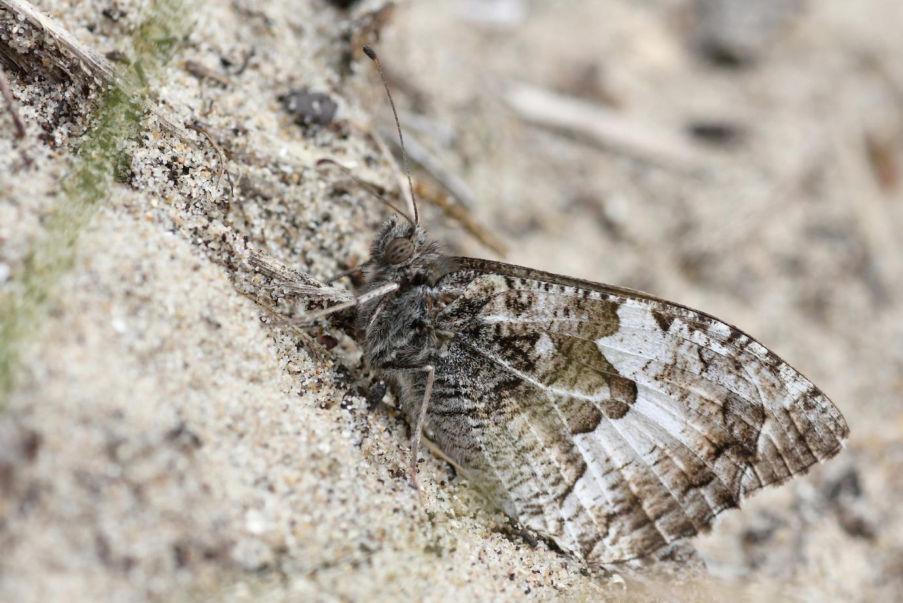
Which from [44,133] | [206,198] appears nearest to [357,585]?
[206,198]

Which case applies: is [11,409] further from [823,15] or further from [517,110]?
[823,15]

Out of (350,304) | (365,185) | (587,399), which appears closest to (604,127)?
(365,185)

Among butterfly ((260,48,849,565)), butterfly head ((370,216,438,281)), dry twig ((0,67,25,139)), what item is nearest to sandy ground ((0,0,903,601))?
dry twig ((0,67,25,139))

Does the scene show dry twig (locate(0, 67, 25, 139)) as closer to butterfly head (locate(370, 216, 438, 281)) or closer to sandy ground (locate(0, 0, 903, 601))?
sandy ground (locate(0, 0, 903, 601))

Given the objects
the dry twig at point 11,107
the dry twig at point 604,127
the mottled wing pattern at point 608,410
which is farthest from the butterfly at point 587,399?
the dry twig at point 604,127

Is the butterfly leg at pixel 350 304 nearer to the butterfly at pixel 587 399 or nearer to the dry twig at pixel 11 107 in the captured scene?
the butterfly at pixel 587 399

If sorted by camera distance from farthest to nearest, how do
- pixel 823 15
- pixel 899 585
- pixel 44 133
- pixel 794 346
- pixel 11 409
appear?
pixel 823 15 < pixel 794 346 < pixel 899 585 < pixel 44 133 < pixel 11 409

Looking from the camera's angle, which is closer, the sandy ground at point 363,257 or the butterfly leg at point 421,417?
the sandy ground at point 363,257

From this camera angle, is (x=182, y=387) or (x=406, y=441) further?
(x=406, y=441)
